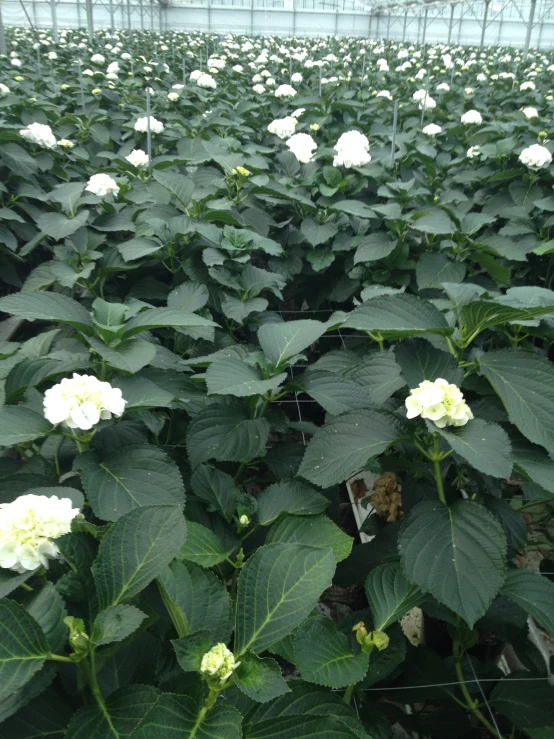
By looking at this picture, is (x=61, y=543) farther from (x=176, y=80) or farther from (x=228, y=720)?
(x=176, y=80)

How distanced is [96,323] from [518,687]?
114 centimetres

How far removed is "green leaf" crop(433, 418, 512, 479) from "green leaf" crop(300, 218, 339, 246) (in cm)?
146

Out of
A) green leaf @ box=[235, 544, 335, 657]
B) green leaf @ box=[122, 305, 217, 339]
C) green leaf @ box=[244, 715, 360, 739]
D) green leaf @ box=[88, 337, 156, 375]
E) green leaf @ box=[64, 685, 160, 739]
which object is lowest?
green leaf @ box=[244, 715, 360, 739]

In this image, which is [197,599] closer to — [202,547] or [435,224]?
[202,547]

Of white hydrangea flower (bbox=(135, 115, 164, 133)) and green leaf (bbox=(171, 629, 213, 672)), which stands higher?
white hydrangea flower (bbox=(135, 115, 164, 133))

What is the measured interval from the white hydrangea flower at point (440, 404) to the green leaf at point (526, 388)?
100 mm

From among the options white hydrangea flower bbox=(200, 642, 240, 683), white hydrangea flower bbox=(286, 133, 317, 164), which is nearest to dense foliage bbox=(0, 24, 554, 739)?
white hydrangea flower bbox=(200, 642, 240, 683)

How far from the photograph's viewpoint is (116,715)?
2.67 feet

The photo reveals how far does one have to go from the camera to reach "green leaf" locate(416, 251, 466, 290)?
7.29 feet

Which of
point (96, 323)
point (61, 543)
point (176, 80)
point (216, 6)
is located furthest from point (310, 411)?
point (216, 6)

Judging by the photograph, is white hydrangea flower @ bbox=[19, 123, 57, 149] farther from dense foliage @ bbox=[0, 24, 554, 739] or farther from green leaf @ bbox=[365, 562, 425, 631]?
green leaf @ bbox=[365, 562, 425, 631]

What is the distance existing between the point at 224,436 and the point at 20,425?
1.39 feet

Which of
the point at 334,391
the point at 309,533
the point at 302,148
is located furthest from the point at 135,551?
the point at 302,148

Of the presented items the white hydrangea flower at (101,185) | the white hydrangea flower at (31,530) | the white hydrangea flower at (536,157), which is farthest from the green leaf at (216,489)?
the white hydrangea flower at (536,157)
